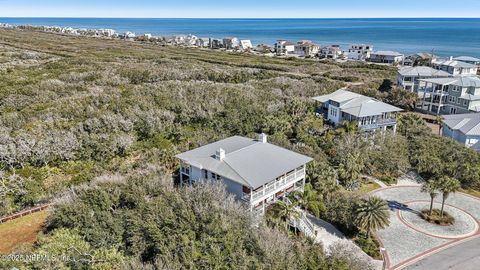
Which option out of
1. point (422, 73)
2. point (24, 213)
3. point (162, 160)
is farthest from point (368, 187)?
point (422, 73)

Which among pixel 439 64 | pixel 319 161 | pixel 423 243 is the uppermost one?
pixel 439 64

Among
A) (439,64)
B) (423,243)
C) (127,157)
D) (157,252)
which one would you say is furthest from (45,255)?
(439,64)

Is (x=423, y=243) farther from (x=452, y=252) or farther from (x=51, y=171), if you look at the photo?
(x=51, y=171)

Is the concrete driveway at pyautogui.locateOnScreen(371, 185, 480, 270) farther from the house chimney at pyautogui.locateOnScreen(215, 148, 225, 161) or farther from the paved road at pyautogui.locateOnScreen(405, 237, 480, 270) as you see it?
the house chimney at pyautogui.locateOnScreen(215, 148, 225, 161)

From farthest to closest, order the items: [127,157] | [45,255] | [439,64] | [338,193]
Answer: [439,64]
[127,157]
[338,193]
[45,255]

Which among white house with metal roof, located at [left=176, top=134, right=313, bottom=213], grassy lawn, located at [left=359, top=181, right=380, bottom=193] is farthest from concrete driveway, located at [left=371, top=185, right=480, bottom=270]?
white house with metal roof, located at [left=176, top=134, right=313, bottom=213]

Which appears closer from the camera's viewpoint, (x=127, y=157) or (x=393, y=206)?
(x=393, y=206)

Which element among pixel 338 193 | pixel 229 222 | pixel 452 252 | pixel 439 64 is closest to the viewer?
pixel 229 222
